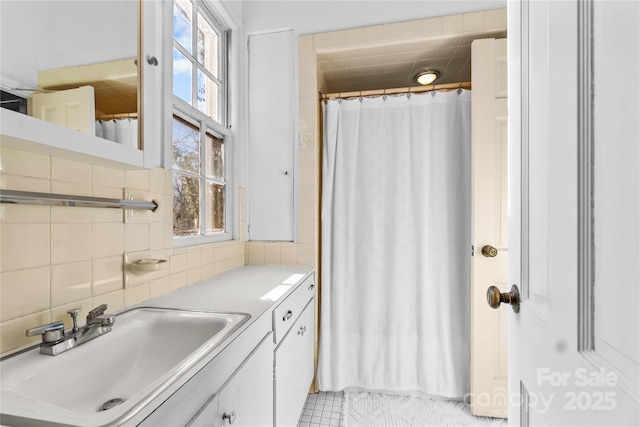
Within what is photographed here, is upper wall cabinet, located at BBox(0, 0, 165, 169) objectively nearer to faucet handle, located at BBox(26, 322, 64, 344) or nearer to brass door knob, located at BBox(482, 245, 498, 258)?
faucet handle, located at BBox(26, 322, 64, 344)

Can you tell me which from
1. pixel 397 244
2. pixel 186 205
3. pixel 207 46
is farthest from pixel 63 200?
pixel 397 244

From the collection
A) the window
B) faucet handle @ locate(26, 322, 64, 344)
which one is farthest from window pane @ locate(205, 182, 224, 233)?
faucet handle @ locate(26, 322, 64, 344)

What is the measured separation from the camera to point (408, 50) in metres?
1.92

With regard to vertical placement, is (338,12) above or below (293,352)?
above

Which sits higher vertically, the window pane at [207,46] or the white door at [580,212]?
the window pane at [207,46]

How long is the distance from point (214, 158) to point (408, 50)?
149cm

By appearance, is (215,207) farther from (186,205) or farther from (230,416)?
(230,416)

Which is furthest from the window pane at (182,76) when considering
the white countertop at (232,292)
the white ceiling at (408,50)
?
the white countertop at (232,292)

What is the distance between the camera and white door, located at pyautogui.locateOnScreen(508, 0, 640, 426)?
0.34 metres

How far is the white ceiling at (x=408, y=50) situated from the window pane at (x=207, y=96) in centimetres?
75

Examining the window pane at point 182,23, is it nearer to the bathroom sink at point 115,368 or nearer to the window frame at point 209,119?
the window frame at point 209,119

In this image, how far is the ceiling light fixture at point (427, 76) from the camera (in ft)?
7.14

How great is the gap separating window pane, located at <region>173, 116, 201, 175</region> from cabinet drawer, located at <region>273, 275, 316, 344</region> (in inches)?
35.4

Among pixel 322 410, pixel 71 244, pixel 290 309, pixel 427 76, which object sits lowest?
pixel 322 410
